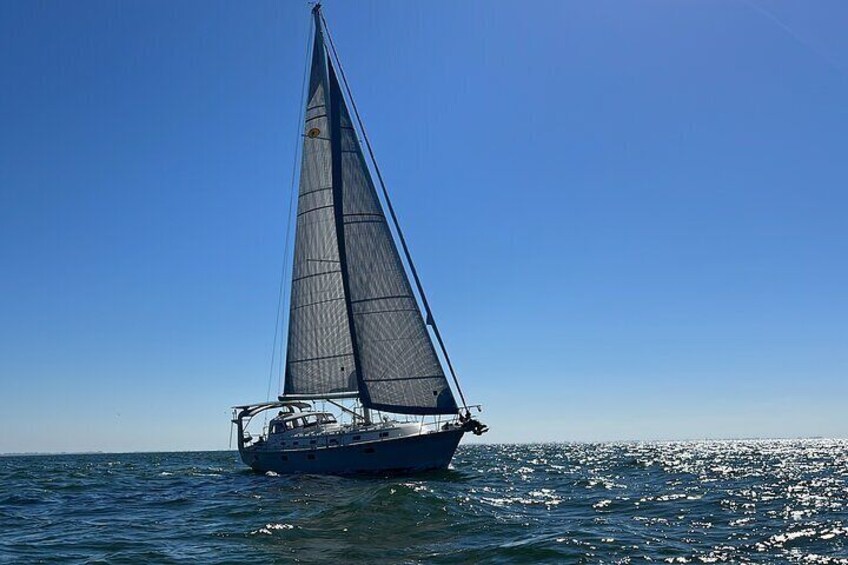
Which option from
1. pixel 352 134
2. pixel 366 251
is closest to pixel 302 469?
pixel 366 251

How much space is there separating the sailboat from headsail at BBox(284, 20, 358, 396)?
0.06 metres

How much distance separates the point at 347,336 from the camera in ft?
122

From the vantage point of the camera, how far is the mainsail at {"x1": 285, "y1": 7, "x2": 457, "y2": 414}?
107 ft

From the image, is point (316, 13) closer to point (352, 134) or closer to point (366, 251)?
point (352, 134)

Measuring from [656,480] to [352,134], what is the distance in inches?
956

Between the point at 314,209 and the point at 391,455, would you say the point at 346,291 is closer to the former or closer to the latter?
the point at 314,209

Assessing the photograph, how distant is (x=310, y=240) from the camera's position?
126ft

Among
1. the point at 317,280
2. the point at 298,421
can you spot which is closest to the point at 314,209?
the point at 317,280

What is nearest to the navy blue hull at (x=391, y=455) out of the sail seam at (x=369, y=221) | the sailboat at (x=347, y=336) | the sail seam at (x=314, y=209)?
the sailboat at (x=347, y=336)

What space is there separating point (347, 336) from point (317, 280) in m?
3.74

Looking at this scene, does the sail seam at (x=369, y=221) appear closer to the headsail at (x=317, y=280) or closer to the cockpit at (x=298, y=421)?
the headsail at (x=317, y=280)

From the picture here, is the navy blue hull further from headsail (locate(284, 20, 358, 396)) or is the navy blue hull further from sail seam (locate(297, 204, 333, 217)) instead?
sail seam (locate(297, 204, 333, 217))

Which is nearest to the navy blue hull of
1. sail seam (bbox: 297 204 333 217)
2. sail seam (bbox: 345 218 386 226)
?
sail seam (bbox: 345 218 386 226)

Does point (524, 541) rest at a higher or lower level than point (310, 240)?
lower
